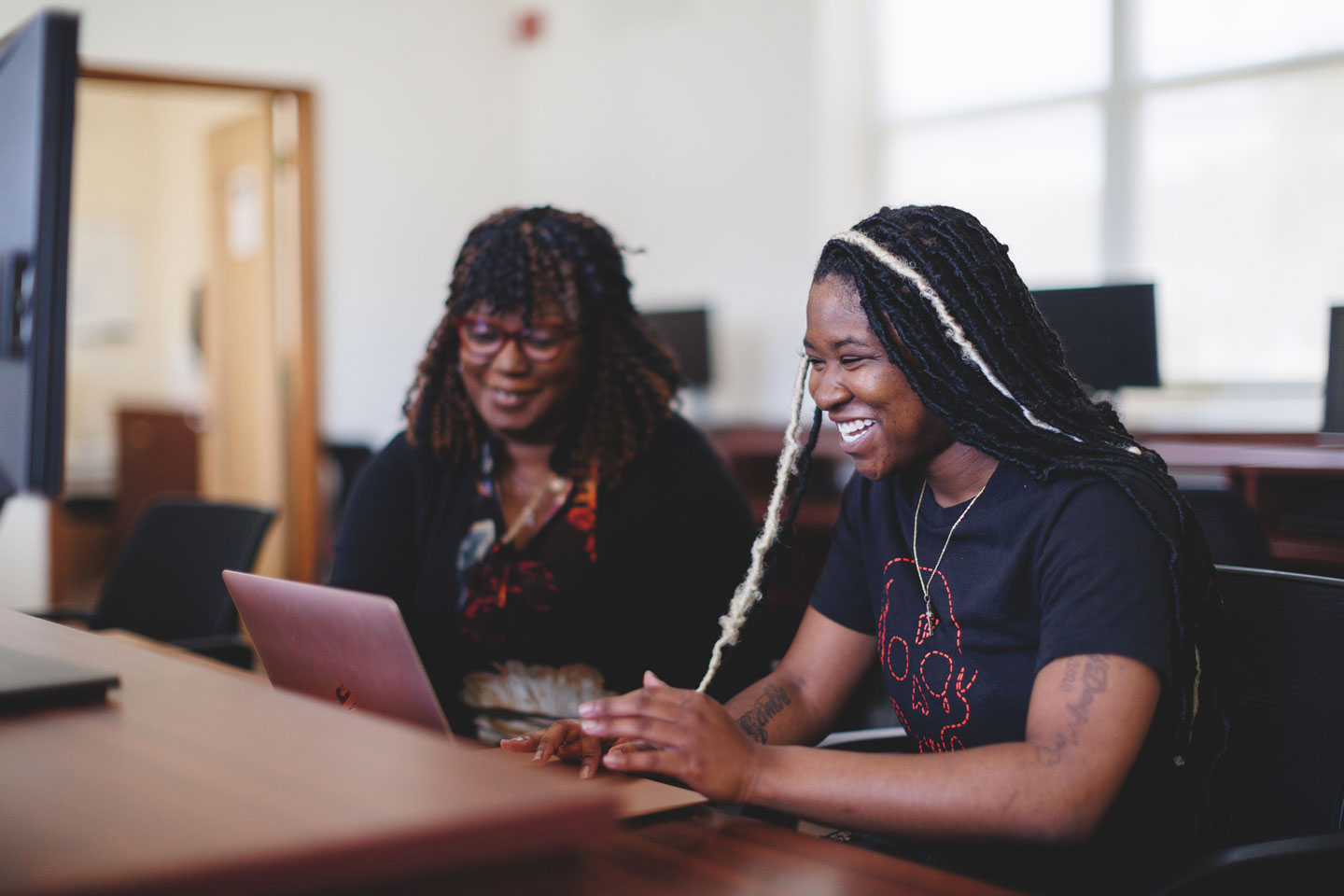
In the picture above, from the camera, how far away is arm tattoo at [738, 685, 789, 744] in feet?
4.33

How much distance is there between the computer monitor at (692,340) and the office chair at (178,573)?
7.48 ft

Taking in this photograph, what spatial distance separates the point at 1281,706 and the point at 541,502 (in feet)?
3.39

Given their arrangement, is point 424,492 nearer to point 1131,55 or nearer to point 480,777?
point 480,777

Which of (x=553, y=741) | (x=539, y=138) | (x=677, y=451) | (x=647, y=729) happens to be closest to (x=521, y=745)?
(x=553, y=741)

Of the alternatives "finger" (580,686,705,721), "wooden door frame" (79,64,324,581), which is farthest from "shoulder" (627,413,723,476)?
"wooden door frame" (79,64,324,581)

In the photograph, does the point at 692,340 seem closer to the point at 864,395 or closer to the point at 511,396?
the point at 511,396

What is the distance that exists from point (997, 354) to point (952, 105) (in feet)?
11.2

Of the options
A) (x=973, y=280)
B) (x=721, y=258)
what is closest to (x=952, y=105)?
(x=721, y=258)

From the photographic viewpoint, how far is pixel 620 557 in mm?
1767

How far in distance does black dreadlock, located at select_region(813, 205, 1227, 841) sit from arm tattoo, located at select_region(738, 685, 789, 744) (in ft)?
1.25

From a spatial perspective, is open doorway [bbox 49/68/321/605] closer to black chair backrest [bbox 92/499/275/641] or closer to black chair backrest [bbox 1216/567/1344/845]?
black chair backrest [bbox 92/499/275/641]

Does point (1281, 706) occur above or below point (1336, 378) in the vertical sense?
below

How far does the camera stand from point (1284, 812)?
117 cm

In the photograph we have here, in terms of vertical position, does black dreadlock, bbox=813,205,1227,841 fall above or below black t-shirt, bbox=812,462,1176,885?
above
